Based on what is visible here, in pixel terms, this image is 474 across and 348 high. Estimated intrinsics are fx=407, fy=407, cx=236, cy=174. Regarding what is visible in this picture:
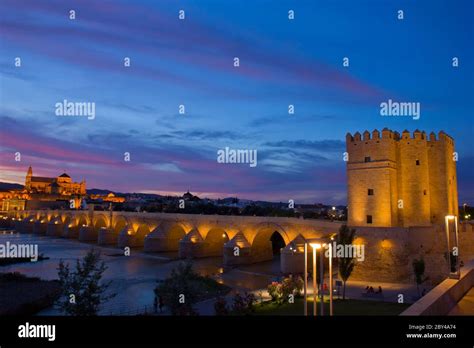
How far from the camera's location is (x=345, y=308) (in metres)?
16.7

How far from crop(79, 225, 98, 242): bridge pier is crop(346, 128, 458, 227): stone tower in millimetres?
50193

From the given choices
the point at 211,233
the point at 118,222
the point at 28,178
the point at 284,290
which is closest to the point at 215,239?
the point at 211,233

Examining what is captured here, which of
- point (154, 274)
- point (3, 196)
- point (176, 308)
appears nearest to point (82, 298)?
point (176, 308)

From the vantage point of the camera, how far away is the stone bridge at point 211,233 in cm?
3012

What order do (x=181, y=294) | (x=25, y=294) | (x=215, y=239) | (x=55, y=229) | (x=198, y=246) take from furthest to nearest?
1. (x=55, y=229)
2. (x=215, y=239)
3. (x=198, y=246)
4. (x=25, y=294)
5. (x=181, y=294)

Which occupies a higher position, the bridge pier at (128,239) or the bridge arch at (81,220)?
the bridge arch at (81,220)

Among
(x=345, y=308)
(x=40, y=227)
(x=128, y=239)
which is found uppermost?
(x=40, y=227)

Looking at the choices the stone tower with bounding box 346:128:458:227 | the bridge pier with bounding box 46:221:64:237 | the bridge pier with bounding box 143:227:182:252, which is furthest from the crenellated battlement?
the bridge pier with bounding box 46:221:64:237

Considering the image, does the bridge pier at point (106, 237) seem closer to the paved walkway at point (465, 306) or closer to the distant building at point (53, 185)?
the paved walkway at point (465, 306)

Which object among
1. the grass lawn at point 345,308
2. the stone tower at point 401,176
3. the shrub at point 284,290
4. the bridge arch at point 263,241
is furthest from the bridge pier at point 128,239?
the grass lawn at point 345,308

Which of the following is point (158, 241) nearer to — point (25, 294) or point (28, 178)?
point (25, 294)

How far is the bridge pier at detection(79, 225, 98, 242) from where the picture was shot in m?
64.9

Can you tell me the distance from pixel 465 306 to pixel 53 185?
14975cm

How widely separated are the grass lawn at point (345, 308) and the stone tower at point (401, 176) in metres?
8.20
